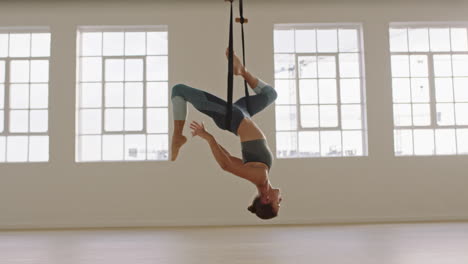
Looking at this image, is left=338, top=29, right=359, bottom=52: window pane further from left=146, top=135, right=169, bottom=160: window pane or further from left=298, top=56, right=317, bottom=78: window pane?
left=146, top=135, right=169, bottom=160: window pane

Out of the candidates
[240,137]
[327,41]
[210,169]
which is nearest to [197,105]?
[240,137]

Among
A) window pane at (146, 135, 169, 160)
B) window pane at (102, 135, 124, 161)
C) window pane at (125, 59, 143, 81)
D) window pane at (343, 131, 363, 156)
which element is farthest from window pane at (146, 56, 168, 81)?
window pane at (343, 131, 363, 156)

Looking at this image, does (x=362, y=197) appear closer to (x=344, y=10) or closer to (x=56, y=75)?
(x=344, y=10)

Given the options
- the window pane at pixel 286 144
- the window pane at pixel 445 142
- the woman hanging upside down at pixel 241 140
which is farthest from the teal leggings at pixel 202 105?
the window pane at pixel 445 142

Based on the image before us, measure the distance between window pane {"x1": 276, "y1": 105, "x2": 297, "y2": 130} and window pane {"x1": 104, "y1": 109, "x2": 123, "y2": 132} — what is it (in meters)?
2.44

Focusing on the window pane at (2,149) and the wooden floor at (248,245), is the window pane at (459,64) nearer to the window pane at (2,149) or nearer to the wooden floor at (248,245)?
the wooden floor at (248,245)

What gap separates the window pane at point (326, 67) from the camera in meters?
7.29

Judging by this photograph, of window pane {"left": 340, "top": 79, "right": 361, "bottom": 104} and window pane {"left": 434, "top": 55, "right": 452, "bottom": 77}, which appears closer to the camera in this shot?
window pane {"left": 340, "top": 79, "right": 361, "bottom": 104}

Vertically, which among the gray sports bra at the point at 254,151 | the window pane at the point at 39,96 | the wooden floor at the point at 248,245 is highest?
the window pane at the point at 39,96

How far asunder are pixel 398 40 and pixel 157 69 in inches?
151

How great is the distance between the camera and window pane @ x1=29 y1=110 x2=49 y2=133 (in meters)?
7.07

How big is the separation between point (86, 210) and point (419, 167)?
16.5 feet

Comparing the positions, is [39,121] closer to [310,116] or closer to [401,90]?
[310,116]

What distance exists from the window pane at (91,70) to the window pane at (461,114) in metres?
5.68
